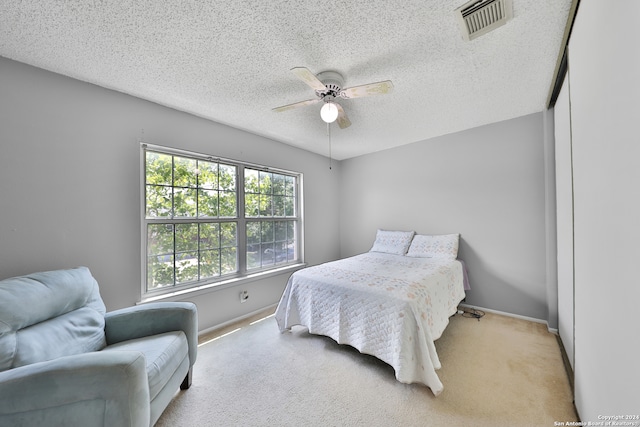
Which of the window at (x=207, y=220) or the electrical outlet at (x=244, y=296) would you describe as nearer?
the window at (x=207, y=220)

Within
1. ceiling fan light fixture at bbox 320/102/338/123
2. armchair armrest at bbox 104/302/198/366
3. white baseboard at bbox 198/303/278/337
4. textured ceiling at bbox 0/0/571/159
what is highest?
textured ceiling at bbox 0/0/571/159

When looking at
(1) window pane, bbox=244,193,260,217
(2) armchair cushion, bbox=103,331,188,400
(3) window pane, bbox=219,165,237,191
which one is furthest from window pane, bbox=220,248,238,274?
(2) armchair cushion, bbox=103,331,188,400

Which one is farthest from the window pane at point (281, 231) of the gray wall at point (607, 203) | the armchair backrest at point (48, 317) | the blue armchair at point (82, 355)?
the gray wall at point (607, 203)

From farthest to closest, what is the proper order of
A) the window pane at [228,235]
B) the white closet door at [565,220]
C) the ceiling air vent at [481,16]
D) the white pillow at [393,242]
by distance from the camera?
the white pillow at [393,242] < the window pane at [228,235] < the white closet door at [565,220] < the ceiling air vent at [481,16]

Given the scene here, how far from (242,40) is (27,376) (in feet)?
6.66

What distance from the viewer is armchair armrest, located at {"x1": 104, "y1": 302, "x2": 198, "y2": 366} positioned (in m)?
1.62

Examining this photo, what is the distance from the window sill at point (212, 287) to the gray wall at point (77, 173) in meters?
0.07

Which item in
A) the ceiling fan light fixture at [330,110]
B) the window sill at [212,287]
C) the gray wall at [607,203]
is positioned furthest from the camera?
the window sill at [212,287]

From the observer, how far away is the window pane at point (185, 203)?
8.16ft

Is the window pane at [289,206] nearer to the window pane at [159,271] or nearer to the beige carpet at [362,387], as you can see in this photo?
the window pane at [159,271]

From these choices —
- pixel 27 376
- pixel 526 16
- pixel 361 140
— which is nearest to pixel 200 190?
pixel 27 376

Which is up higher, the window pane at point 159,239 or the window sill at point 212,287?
the window pane at point 159,239

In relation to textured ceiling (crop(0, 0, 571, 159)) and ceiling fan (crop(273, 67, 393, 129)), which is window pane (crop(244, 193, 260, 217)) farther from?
ceiling fan (crop(273, 67, 393, 129))

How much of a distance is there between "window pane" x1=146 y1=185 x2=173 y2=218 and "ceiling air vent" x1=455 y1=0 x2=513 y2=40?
279 cm
